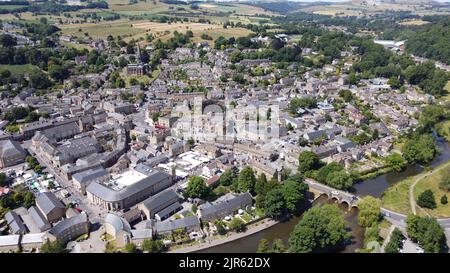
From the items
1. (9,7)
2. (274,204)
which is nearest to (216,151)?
(274,204)

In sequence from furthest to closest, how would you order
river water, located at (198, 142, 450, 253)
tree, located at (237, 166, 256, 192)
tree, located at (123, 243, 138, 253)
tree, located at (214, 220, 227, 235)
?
1. tree, located at (237, 166, 256, 192)
2. tree, located at (214, 220, 227, 235)
3. river water, located at (198, 142, 450, 253)
4. tree, located at (123, 243, 138, 253)

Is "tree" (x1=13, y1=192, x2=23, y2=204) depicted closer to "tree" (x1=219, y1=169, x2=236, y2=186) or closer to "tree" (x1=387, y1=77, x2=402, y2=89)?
"tree" (x1=219, y1=169, x2=236, y2=186)

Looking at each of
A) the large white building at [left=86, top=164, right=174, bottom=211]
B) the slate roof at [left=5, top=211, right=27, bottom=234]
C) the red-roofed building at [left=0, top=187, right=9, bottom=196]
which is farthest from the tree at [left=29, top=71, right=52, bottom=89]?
the slate roof at [left=5, top=211, right=27, bottom=234]

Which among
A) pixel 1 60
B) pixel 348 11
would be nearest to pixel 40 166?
pixel 1 60

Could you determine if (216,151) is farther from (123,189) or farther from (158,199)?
(123,189)

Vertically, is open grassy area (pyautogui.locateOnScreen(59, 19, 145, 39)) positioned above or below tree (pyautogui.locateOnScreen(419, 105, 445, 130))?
above

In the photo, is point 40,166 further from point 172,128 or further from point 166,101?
point 166,101

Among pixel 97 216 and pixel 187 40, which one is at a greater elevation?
pixel 187 40
